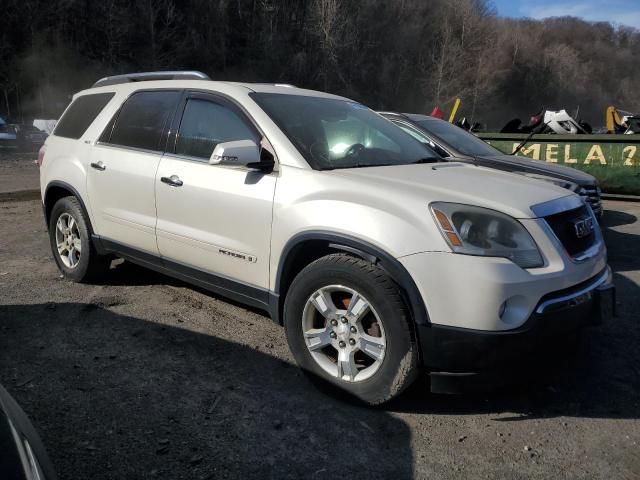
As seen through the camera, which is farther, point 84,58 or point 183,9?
point 183,9

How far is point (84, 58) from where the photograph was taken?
116 ft

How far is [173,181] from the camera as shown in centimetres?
366

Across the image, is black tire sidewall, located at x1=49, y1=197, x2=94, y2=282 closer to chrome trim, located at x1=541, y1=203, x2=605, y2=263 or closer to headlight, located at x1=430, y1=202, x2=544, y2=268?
headlight, located at x1=430, y1=202, x2=544, y2=268

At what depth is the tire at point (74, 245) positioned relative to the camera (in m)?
4.57

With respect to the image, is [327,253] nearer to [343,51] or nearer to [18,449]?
[18,449]

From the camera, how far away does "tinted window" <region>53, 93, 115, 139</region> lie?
15.2ft

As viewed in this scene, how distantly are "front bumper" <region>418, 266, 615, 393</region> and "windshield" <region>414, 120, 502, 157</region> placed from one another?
4.23 m

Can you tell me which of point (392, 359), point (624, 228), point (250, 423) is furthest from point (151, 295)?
point (624, 228)

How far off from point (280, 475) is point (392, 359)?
0.77 m

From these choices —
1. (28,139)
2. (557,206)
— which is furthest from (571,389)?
(28,139)

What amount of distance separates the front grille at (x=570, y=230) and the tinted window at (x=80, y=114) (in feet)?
12.0

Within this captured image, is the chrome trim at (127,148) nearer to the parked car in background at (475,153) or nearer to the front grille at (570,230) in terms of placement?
the front grille at (570,230)

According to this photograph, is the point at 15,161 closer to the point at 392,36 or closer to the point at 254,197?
the point at 254,197

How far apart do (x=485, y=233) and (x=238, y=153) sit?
4.79 feet
